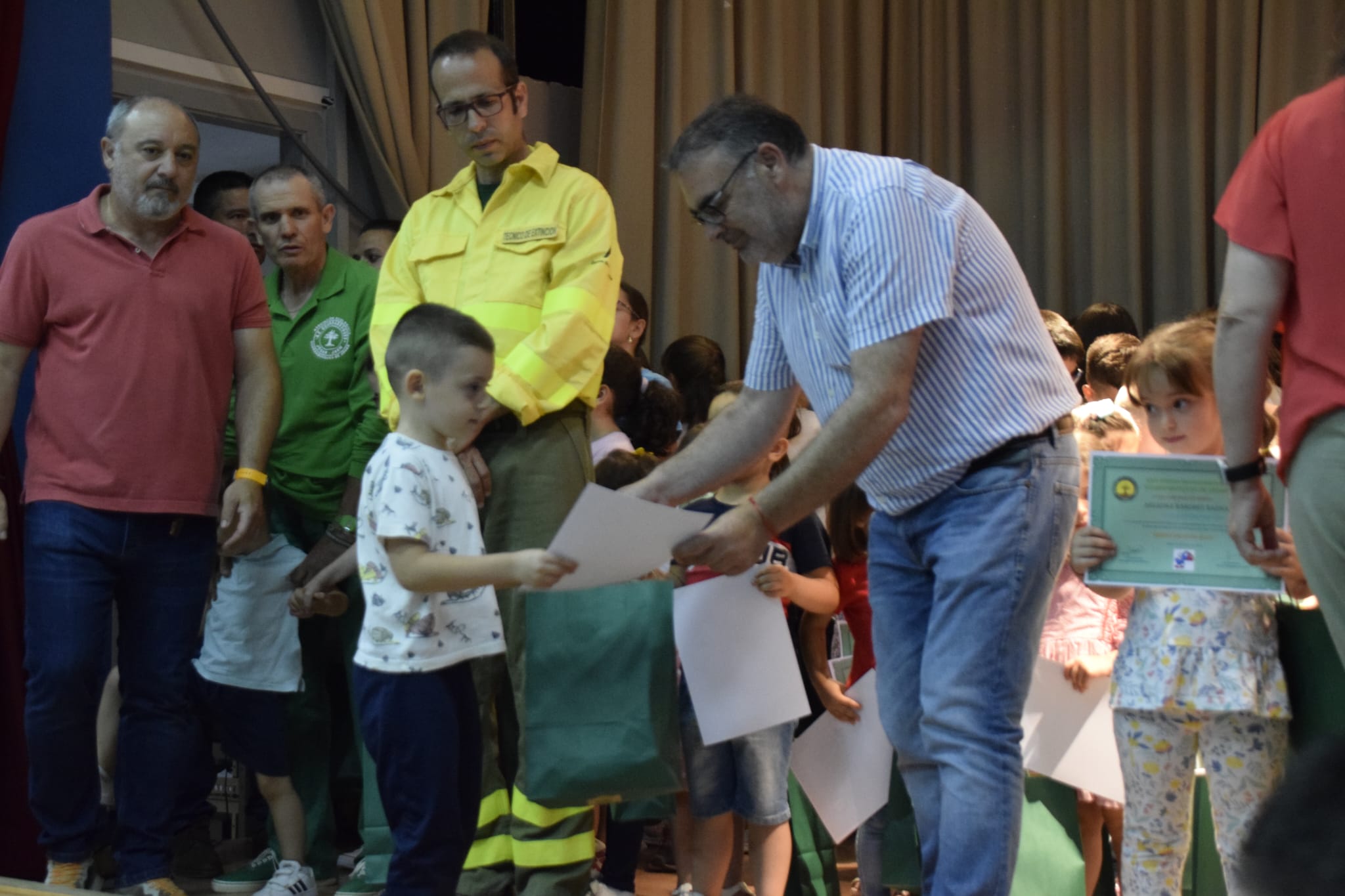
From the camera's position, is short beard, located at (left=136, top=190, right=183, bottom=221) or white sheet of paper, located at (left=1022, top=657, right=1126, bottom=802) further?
short beard, located at (left=136, top=190, right=183, bottom=221)

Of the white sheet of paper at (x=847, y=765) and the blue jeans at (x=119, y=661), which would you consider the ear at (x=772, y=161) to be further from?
the blue jeans at (x=119, y=661)

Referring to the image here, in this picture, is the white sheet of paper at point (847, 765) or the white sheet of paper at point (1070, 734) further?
the white sheet of paper at point (847, 765)

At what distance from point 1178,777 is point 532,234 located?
5.80ft

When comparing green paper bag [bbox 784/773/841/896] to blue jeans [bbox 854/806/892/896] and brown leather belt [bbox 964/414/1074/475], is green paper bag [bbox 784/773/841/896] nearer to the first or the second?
blue jeans [bbox 854/806/892/896]

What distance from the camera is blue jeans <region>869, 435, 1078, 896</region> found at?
6.78ft

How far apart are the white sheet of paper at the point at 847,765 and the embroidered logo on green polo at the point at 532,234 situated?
122 centimetres

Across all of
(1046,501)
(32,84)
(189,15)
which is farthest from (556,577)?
(189,15)

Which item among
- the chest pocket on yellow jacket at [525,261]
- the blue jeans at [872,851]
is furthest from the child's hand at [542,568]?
the blue jeans at [872,851]

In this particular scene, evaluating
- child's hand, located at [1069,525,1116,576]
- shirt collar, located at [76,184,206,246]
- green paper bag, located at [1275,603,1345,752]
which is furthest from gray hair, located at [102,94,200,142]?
green paper bag, located at [1275,603,1345,752]

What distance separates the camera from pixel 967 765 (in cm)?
208

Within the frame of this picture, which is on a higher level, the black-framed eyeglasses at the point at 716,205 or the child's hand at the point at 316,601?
the black-framed eyeglasses at the point at 716,205

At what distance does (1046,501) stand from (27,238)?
228 centimetres

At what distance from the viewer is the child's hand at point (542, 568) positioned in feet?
7.36

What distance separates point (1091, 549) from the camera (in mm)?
2467
